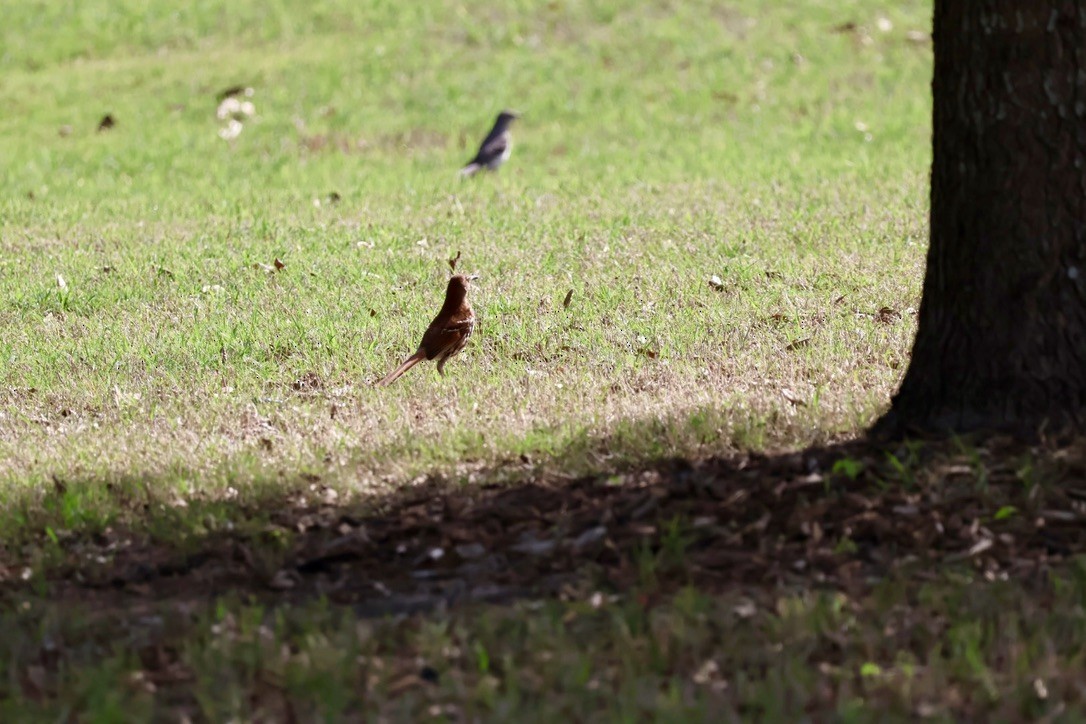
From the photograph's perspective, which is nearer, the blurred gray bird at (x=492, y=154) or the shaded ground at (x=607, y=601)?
the shaded ground at (x=607, y=601)

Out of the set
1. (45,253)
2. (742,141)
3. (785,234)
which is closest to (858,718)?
(785,234)

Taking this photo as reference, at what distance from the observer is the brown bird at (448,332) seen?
26.8 feet

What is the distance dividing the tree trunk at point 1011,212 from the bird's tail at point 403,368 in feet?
10.1

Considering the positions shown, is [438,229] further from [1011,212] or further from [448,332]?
[1011,212]

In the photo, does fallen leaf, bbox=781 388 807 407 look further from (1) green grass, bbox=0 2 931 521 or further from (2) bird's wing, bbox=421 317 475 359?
(2) bird's wing, bbox=421 317 475 359

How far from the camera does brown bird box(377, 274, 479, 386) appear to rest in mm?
8164

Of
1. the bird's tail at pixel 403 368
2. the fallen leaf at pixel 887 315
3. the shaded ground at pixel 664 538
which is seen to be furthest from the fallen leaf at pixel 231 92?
the shaded ground at pixel 664 538

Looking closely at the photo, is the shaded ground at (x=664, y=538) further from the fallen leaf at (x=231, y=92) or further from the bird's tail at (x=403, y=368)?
the fallen leaf at (x=231, y=92)

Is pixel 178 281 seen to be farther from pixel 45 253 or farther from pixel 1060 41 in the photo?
pixel 1060 41

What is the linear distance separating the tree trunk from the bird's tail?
10.1 ft

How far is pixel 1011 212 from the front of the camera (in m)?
5.69

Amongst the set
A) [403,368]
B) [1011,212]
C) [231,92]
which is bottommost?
[403,368]

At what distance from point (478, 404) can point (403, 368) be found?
64 centimetres

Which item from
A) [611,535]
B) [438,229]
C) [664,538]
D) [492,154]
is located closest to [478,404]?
[611,535]
